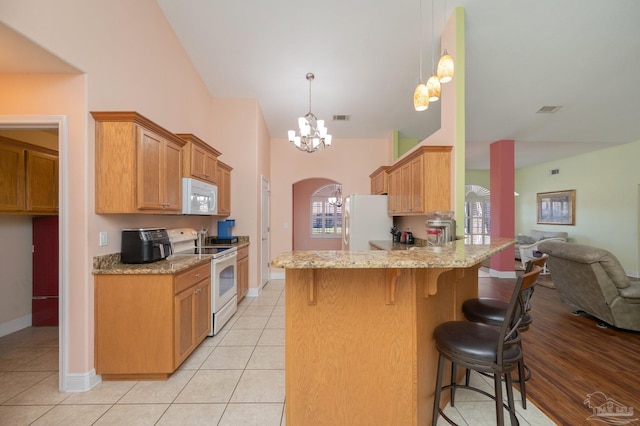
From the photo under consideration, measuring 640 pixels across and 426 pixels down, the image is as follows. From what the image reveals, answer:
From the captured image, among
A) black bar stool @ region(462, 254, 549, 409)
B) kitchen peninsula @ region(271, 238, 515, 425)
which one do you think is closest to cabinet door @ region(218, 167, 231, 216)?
kitchen peninsula @ region(271, 238, 515, 425)

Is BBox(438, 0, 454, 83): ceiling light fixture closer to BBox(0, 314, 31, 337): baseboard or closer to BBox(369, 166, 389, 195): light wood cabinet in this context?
BBox(369, 166, 389, 195): light wood cabinet

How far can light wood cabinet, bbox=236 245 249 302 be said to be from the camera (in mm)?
3991

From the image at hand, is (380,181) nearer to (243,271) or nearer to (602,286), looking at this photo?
(243,271)

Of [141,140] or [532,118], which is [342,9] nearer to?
[141,140]

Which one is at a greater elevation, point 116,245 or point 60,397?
point 116,245

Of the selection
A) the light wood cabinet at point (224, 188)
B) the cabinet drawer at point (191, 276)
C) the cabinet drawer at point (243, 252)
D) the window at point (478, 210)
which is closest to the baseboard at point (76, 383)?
the cabinet drawer at point (191, 276)

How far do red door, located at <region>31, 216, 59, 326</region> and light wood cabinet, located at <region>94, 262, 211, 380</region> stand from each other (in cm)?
A: 175

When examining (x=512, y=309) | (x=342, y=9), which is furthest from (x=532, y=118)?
(x=512, y=309)

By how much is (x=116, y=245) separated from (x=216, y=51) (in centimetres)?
264

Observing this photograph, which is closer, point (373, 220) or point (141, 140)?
point (141, 140)

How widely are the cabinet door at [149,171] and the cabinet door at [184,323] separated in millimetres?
862

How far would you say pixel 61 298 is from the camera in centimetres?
202

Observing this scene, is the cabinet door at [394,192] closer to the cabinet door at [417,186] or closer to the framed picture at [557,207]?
the cabinet door at [417,186]

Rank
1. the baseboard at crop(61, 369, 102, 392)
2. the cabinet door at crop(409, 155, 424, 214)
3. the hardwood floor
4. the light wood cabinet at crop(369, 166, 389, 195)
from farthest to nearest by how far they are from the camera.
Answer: the light wood cabinet at crop(369, 166, 389, 195) → the cabinet door at crop(409, 155, 424, 214) → the baseboard at crop(61, 369, 102, 392) → the hardwood floor
